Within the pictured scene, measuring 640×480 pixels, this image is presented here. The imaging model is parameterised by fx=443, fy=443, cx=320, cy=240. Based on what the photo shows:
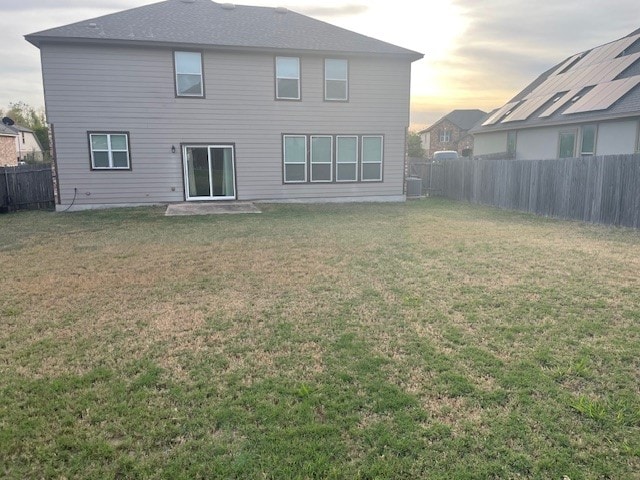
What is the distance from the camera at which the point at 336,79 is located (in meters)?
15.9

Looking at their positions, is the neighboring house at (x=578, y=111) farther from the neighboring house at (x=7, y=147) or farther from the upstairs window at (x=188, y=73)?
the neighboring house at (x=7, y=147)

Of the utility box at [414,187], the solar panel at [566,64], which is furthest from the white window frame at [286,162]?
the solar panel at [566,64]

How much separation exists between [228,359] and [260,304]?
1.43m

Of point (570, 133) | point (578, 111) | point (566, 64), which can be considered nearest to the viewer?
point (578, 111)

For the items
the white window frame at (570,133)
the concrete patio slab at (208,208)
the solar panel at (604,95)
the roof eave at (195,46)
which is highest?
the roof eave at (195,46)

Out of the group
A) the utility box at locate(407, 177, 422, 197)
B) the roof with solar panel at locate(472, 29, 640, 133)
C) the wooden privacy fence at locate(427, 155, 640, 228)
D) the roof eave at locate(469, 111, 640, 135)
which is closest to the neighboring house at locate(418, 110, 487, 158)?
the roof with solar panel at locate(472, 29, 640, 133)

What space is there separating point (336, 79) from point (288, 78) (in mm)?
1749

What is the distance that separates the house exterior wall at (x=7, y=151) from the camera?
32.2m

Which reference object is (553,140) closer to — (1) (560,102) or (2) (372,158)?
(1) (560,102)

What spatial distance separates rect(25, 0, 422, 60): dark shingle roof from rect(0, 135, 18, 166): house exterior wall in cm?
2253

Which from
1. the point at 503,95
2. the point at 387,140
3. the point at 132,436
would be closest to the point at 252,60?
the point at 387,140

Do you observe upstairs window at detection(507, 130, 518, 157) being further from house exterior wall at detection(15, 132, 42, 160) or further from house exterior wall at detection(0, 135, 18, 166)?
house exterior wall at detection(15, 132, 42, 160)

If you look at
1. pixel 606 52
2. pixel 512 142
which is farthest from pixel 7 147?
pixel 606 52

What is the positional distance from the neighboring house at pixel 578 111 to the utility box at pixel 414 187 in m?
6.87
